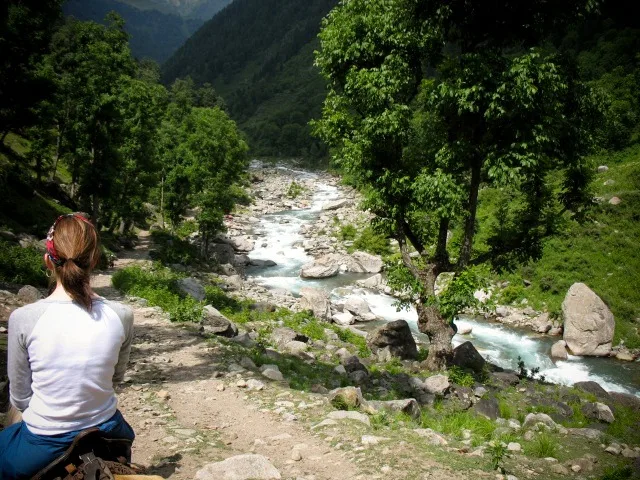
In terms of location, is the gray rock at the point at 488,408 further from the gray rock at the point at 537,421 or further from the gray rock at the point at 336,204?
the gray rock at the point at 336,204

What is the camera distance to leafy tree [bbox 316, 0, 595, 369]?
10.8m

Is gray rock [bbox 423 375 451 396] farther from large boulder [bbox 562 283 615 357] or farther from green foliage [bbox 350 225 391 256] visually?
green foliage [bbox 350 225 391 256]

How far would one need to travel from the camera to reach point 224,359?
11.4 meters

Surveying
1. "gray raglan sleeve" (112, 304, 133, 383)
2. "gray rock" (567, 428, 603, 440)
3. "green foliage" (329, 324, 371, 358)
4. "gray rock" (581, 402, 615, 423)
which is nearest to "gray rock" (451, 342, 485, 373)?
"green foliage" (329, 324, 371, 358)

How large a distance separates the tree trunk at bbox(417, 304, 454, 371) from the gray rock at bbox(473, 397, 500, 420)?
2115 millimetres

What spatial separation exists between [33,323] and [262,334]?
1442 centimetres

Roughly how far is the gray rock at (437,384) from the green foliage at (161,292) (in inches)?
308

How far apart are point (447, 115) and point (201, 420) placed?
9.63 metres

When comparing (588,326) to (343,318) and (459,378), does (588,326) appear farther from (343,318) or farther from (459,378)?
(459,378)

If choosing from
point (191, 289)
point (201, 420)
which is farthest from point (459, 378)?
point (191, 289)

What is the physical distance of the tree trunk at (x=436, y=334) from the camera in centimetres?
1365

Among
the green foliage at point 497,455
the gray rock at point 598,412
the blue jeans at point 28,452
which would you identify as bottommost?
the gray rock at point 598,412

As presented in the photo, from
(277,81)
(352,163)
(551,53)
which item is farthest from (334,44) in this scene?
(277,81)

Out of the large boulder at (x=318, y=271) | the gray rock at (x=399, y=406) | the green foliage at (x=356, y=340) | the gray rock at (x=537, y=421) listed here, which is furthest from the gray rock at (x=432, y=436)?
the large boulder at (x=318, y=271)
